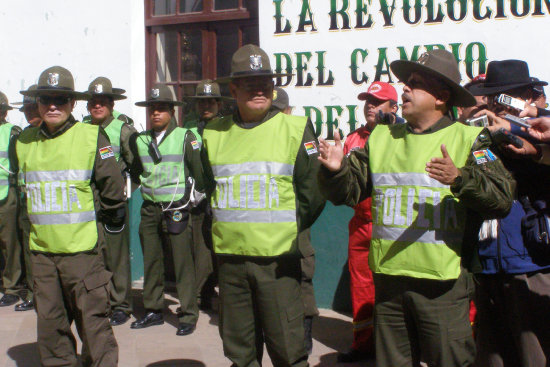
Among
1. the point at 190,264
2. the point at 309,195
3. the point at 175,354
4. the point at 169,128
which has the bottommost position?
the point at 175,354

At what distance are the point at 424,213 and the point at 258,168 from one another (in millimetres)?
937

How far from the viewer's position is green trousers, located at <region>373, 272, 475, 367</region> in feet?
11.0

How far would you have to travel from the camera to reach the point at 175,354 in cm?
555

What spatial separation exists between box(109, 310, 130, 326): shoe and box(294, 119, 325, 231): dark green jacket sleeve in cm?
306

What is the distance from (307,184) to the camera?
3.97 metres

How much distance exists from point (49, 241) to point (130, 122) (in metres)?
3.29

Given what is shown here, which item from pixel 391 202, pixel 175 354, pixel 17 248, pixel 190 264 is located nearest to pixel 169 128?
pixel 190 264

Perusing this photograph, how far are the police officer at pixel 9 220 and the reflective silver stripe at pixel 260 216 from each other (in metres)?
4.33

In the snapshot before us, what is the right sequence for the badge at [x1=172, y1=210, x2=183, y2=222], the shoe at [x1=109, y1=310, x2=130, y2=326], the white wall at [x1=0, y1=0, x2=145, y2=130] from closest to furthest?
the badge at [x1=172, y1=210, x2=183, y2=222]
the shoe at [x1=109, y1=310, x2=130, y2=326]
the white wall at [x1=0, y1=0, x2=145, y2=130]

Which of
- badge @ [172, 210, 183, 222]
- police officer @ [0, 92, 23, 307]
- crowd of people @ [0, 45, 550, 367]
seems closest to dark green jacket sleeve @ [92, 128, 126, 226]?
crowd of people @ [0, 45, 550, 367]

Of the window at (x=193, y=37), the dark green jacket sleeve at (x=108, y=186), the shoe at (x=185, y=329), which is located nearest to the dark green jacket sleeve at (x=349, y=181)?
the dark green jacket sleeve at (x=108, y=186)

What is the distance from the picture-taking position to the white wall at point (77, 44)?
8258 millimetres

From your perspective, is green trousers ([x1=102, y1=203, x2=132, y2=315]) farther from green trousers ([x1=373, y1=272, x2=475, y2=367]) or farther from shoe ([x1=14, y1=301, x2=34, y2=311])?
green trousers ([x1=373, y1=272, x2=475, y2=367])

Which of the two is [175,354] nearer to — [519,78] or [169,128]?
[169,128]
